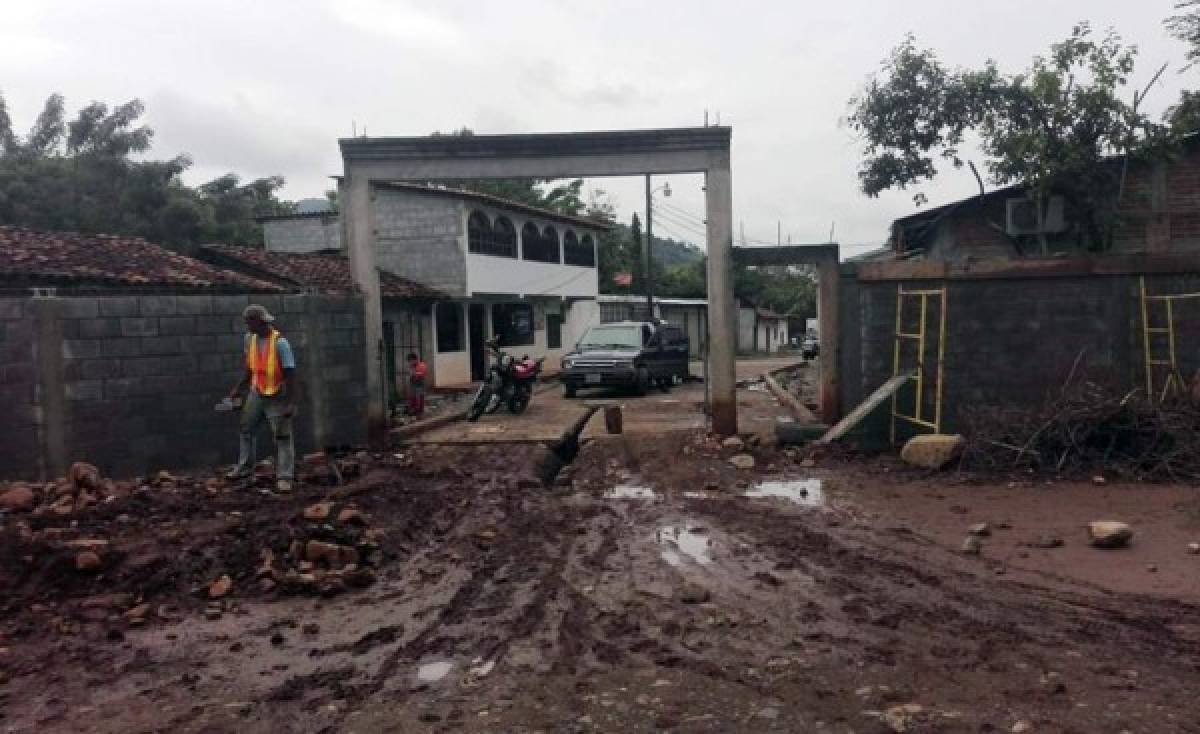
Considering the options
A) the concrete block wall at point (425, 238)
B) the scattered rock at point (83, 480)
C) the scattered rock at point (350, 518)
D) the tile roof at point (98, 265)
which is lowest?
the scattered rock at point (350, 518)

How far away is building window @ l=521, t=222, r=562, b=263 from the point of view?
28.7m

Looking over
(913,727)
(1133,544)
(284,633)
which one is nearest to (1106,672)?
(913,727)

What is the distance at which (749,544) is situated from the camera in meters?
6.82

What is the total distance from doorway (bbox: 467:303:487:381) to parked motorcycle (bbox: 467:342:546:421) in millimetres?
11142

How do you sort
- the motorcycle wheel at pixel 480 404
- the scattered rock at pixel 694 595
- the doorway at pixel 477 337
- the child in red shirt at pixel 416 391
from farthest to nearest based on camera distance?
the doorway at pixel 477 337, the child in red shirt at pixel 416 391, the motorcycle wheel at pixel 480 404, the scattered rock at pixel 694 595

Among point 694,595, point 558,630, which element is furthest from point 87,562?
point 694,595

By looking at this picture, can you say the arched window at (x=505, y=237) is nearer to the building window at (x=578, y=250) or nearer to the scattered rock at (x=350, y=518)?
the building window at (x=578, y=250)

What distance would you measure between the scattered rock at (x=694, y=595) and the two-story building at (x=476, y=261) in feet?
53.8

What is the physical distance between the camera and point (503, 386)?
15.9 metres

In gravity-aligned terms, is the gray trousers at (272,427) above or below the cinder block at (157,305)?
below

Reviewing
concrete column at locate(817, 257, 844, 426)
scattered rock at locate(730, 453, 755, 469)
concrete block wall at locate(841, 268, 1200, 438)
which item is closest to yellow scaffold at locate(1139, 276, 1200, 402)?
concrete block wall at locate(841, 268, 1200, 438)

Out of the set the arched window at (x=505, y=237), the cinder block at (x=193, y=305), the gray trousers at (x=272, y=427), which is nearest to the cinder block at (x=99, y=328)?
the cinder block at (x=193, y=305)

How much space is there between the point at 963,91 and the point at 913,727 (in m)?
12.5

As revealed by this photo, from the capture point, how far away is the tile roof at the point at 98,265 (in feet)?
48.8
